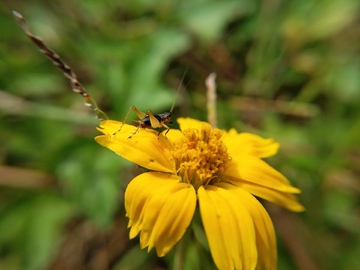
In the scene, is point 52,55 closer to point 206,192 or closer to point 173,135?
point 173,135

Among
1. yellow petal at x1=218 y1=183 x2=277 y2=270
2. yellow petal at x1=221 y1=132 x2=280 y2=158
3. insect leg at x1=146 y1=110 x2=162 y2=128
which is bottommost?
yellow petal at x1=218 y1=183 x2=277 y2=270

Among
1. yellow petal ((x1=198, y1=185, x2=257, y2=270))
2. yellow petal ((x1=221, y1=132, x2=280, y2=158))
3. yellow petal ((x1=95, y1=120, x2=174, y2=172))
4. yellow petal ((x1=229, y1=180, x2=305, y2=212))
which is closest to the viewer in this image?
yellow petal ((x1=198, y1=185, x2=257, y2=270))

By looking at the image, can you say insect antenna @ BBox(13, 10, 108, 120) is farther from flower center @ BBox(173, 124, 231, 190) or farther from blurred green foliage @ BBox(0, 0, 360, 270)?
blurred green foliage @ BBox(0, 0, 360, 270)

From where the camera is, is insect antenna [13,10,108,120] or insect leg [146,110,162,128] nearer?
insect antenna [13,10,108,120]

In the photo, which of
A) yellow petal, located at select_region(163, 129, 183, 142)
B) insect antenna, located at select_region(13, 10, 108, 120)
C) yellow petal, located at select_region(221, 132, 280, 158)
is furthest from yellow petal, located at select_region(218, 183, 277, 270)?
insect antenna, located at select_region(13, 10, 108, 120)

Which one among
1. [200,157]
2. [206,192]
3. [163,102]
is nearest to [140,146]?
[200,157]

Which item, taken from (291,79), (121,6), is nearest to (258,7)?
(291,79)

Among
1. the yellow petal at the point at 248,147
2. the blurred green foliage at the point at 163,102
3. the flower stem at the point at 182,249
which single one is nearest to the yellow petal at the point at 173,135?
the yellow petal at the point at 248,147
